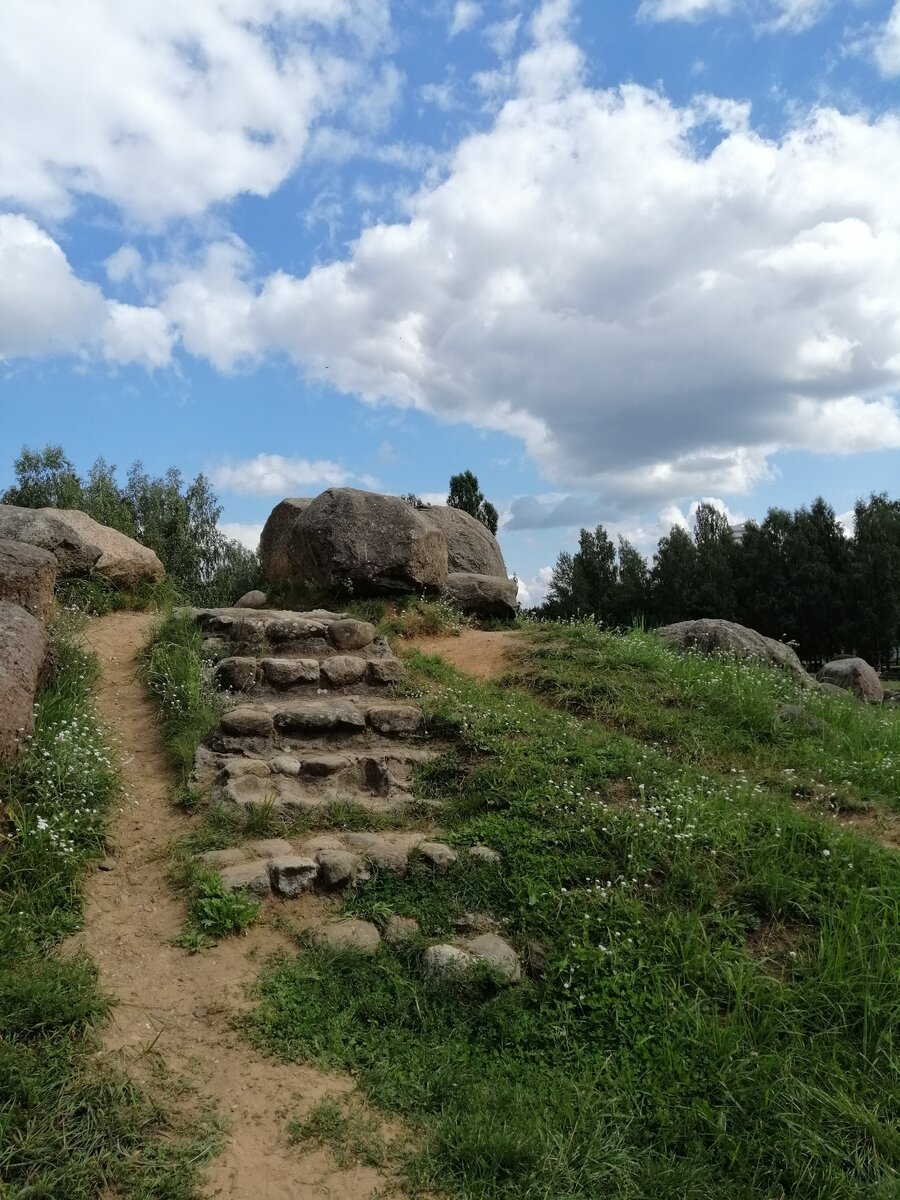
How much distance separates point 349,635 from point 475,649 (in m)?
1.97

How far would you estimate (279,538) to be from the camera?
12625 mm

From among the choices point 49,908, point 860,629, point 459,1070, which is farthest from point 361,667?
point 860,629

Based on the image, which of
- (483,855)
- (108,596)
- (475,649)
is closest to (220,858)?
(483,855)

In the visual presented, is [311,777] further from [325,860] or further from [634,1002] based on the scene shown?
[634,1002]

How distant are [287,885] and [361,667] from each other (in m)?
3.15

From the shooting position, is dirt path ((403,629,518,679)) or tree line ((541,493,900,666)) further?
tree line ((541,493,900,666))

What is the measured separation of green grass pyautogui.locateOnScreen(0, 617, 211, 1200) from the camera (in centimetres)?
289

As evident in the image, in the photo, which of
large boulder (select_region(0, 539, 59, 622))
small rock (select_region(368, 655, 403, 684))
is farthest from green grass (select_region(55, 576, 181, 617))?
small rock (select_region(368, 655, 403, 684))

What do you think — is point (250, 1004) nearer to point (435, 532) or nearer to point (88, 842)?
point (88, 842)

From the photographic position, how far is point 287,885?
15.8 ft

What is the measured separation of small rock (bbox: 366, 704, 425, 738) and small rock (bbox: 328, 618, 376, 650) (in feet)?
4.93

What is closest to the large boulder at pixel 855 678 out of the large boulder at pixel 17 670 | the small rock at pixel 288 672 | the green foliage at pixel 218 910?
the small rock at pixel 288 672

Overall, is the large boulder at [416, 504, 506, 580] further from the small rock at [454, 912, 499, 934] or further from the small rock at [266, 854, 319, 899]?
the small rock at [454, 912, 499, 934]

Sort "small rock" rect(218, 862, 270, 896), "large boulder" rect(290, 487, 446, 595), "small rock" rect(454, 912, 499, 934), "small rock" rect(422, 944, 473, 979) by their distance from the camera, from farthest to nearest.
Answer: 1. "large boulder" rect(290, 487, 446, 595)
2. "small rock" rect(218, 862, 270, 896)
3. "small rock" rect(454, 912, 499, 934)
4. "small rock" rect(422, 944, 473, 979)
